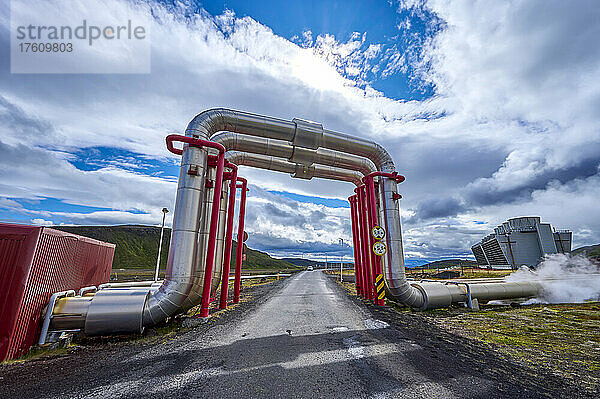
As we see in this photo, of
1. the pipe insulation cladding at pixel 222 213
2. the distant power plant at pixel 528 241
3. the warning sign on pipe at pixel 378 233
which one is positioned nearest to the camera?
the pipe insulation cladding at pixel 222 213

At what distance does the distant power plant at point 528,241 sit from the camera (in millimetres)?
49500

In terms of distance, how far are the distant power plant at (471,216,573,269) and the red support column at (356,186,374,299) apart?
5241 cm

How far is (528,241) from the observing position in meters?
50.6

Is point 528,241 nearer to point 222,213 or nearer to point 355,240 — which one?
point 355,240

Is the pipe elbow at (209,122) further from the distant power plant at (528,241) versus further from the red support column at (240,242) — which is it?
the distant power plant at (528,241)

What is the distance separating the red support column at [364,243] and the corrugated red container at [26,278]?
13.4 meters

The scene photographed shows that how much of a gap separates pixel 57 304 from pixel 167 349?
357cm

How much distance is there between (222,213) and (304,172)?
504 cm

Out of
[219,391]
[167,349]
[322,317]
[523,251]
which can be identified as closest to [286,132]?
[322,317]

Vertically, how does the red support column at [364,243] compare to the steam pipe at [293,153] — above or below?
below

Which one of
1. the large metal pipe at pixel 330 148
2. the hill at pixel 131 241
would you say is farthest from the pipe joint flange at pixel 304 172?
the hill at pixel 131 241

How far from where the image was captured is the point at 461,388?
4449mm

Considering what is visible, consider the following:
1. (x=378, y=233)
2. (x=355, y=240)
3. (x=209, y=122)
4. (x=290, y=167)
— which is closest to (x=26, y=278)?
(x=209, y=122)

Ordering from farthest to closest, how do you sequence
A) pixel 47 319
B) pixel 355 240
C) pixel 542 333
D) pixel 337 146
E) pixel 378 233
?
pixel 355 240
pixel 337 146
pixel 378 233
pixel 542 333
pixel 47 319
